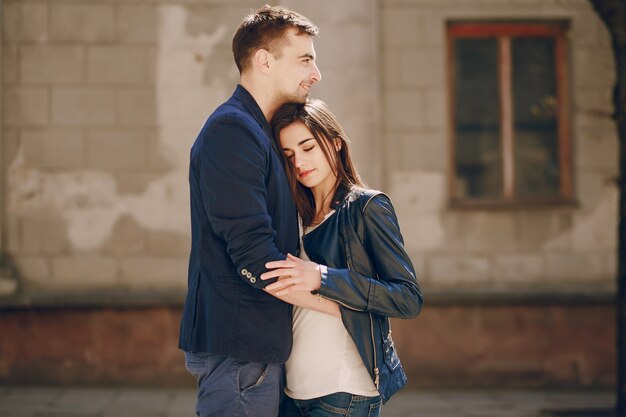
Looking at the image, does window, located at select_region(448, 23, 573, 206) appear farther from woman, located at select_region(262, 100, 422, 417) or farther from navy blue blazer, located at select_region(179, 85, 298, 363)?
navy blue blazer, located at select_region(179, 85, 298, 363)

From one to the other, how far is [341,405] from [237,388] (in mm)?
358

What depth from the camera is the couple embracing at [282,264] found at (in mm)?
3043

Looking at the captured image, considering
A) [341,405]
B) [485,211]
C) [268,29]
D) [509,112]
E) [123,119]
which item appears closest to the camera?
[341,405]

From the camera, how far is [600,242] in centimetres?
870

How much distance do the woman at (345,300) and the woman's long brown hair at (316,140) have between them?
13 mm

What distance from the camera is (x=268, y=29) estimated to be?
331 centimetres

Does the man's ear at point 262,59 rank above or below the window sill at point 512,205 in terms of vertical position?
above

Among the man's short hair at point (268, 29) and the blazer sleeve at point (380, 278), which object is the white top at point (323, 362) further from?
the man's short hair at point (268, 29)

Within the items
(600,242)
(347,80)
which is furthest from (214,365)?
(600,242)

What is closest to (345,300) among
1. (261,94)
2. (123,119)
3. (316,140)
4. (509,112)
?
(316,140)

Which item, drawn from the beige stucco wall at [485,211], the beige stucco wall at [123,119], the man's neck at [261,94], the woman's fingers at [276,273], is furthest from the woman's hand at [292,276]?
the beige stucco wall at [485,211]

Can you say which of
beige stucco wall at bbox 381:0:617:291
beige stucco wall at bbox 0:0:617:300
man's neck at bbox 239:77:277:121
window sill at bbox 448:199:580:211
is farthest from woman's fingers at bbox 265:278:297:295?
window sill at bbox 448:199:580:211

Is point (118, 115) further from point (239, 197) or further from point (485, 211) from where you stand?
point (239, 197)

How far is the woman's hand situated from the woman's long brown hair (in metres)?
0.36
